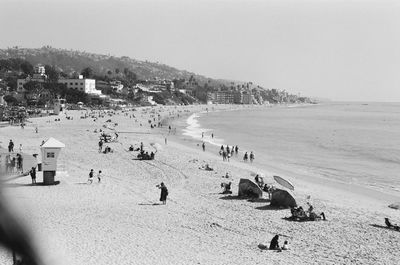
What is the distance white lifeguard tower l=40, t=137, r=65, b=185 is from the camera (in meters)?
17.1

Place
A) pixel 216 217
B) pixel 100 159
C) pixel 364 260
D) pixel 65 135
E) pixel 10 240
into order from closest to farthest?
pixel 10 240 < pixel 364 260 < pixel 216 217 < pixel 100 159 < pixel 65 135

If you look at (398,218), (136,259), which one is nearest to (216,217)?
(136,259)

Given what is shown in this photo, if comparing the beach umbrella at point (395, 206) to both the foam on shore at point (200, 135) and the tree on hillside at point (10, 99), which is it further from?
the tree on hillside at point (10, 99)

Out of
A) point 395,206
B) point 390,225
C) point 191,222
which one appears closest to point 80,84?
point 395,206

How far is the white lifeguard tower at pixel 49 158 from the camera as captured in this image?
56.0 ft

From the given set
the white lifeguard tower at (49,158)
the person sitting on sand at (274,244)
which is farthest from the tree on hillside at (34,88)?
the person sitting on sand at (274,244)

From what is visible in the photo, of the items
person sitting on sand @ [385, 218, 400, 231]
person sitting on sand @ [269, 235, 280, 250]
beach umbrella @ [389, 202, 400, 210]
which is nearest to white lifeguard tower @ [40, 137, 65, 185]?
person sitting on sand @ [269, 235, 280, 250]

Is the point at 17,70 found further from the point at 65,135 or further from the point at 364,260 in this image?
the point at 364,260

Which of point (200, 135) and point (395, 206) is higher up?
point (395, 206)

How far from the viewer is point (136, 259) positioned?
9.68 meters

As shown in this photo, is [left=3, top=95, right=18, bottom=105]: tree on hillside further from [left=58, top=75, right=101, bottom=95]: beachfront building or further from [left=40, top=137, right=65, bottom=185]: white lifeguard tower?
[left=40, top=137, right=65, bottom=185]: white lifeguard tower

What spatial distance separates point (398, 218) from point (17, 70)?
151m

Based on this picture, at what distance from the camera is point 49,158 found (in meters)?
17.1

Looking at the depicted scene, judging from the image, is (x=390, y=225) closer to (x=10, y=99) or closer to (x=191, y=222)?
(x=191, y=222)
